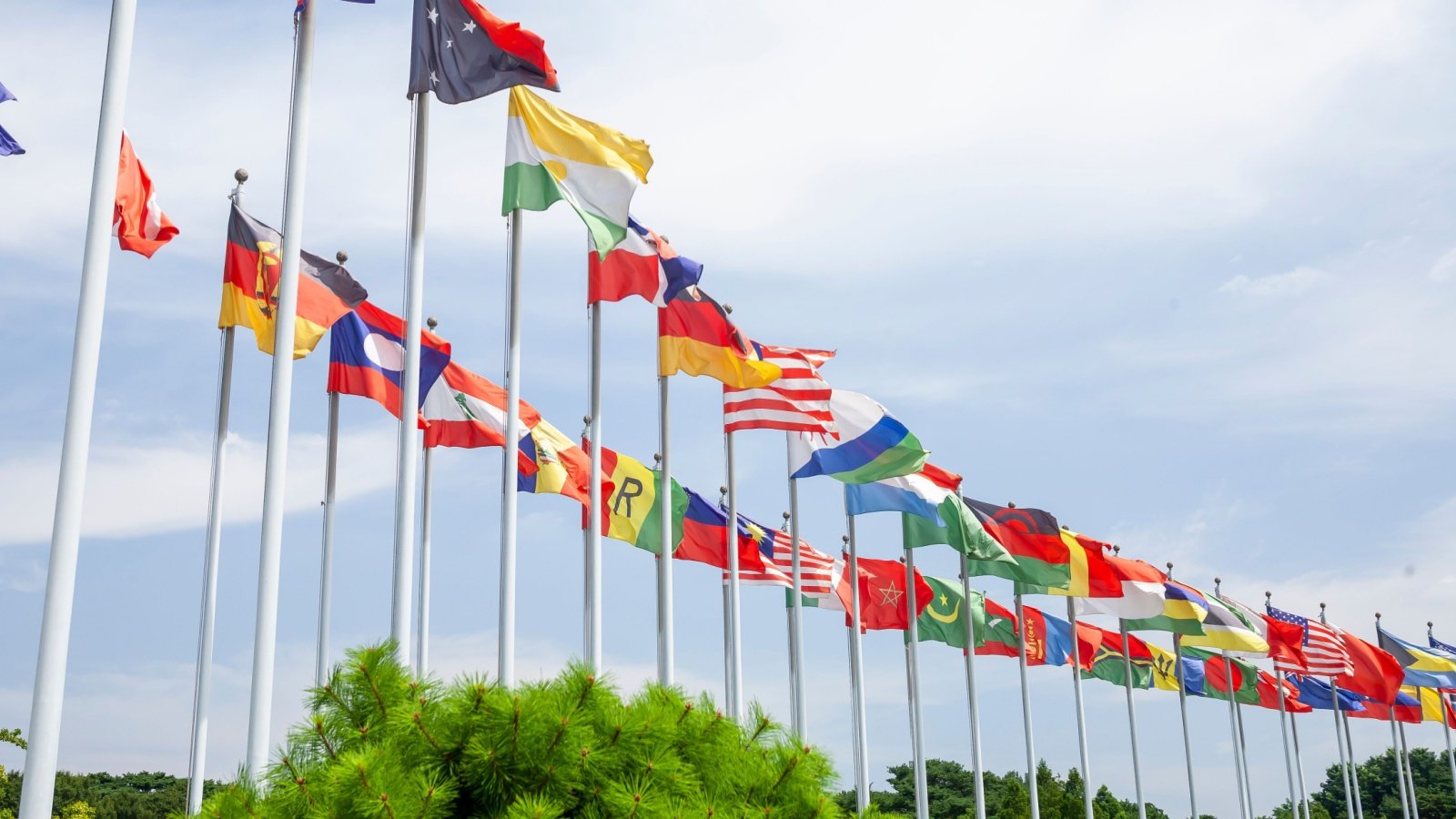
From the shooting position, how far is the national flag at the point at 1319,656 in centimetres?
4559

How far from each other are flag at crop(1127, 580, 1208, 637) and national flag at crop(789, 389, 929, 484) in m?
16.1

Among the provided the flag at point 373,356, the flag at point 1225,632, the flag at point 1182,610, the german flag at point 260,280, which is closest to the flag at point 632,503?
the flag at point 373,356

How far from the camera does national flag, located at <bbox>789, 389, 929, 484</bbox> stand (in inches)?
1056

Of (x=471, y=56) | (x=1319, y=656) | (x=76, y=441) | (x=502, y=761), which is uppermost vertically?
(x=471, y=56)

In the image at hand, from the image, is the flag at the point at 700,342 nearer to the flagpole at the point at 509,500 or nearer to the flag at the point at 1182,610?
the flagpole at the point at 509,500

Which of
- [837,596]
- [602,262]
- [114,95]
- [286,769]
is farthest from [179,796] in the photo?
[286,769]

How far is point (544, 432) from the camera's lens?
22938 mm

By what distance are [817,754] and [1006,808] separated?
41386 mm

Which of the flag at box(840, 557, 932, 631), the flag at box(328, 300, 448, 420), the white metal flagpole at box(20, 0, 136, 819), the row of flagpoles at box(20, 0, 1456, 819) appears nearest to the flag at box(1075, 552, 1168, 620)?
the row of flagpoles at box(20, 0, 1456, 819)

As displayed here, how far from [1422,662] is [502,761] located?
55076 millimetres

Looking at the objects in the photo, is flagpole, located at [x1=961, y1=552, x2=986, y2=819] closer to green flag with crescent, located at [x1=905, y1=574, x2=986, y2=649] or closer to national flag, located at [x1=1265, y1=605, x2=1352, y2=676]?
green flag with crescent, located at [x1=905, y1=574, x2=986, y2=649]

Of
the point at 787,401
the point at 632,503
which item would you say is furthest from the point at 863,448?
the point at 632,503

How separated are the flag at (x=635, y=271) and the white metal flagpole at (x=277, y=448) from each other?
6.21m

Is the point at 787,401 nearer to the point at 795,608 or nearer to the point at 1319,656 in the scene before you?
the point at 795,608
